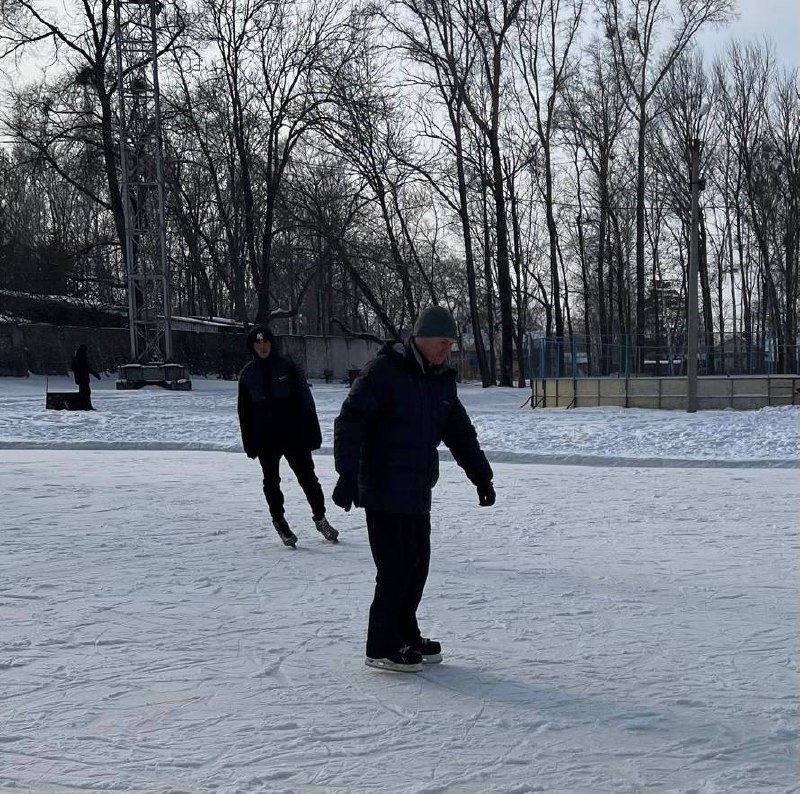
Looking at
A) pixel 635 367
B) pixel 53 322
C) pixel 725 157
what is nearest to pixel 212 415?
pixel 635 367

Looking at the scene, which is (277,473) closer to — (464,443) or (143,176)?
(464,443)

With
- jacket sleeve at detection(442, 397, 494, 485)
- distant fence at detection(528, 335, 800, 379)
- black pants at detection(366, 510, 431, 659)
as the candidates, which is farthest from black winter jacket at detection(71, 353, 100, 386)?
black pants at detection(366, 510, 431, 659)

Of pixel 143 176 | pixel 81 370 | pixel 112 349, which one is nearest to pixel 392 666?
pixel 81 370

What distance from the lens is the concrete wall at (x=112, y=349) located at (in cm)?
3703

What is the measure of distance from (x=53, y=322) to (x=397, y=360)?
129ft

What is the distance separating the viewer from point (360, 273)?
37094 mm

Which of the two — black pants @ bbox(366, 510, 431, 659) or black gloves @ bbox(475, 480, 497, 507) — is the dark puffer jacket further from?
black gloves @ bbox(475, 480, 497, 507)

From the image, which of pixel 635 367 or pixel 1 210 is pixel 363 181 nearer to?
pixel 635 367

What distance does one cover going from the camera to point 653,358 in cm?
2850

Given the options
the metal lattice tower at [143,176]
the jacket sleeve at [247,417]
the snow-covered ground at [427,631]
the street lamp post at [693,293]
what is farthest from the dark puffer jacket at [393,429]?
the metal lattice tower at [143,176]

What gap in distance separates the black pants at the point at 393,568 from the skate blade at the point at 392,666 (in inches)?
1.0

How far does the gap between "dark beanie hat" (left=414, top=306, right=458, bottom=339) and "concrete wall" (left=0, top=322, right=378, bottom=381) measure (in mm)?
27378

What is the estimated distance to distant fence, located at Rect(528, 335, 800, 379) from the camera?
27953 mm

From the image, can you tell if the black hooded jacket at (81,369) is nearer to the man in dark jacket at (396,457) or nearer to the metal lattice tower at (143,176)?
the metal lattice tower at (143,176)
